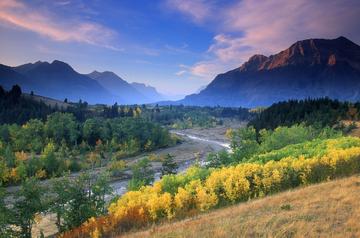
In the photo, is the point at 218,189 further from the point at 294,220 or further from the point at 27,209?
the point at 27,209

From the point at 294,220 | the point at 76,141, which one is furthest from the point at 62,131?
the point at 294,220

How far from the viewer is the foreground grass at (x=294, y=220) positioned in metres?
15.8

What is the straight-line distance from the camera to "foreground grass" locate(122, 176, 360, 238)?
15773 millimetres

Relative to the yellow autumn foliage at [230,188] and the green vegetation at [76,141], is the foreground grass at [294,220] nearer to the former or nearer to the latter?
the yellow autumn foliage at [230,188]

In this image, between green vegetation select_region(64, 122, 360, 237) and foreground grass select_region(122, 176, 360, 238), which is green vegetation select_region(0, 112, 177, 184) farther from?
foreground grass select_region(122, 176, 360, 238)

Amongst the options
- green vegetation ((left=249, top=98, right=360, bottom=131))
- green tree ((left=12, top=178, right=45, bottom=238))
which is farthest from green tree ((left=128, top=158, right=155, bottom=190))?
green vegetation ((left=249, top=98, right=360, bottom=131))

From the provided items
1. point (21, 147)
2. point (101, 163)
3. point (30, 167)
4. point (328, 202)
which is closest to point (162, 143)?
point (101, 163)

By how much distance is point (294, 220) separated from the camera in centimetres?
1766

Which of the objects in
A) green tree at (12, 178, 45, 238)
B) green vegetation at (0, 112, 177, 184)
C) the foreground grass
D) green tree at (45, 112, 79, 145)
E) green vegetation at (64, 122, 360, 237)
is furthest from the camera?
green tree at (45, 112, 79, 145)

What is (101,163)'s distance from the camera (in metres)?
124

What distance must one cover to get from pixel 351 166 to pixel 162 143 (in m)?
132

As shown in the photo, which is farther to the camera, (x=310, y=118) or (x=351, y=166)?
(x=310, y=118)

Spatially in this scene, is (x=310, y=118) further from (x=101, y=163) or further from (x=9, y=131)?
(x=9, y=131)

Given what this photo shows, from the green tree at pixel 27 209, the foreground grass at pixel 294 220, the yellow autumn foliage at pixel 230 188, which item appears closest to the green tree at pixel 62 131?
the green tree at pixel 27 209
